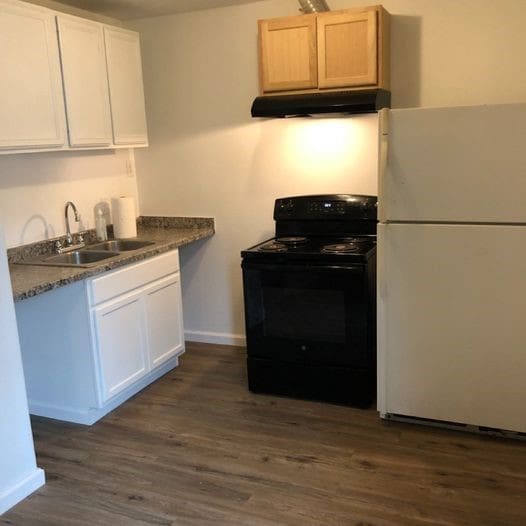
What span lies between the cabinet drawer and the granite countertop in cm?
5

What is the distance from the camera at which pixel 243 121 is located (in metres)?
3.91

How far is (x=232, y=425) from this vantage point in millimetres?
3104

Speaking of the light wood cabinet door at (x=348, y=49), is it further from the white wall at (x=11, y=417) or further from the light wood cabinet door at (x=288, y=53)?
the white wall at (x=11, y=417)

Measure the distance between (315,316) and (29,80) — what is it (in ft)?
6.30

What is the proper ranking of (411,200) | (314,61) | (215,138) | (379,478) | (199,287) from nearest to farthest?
(379,478) → (411,200) → (314,61) → (215,138) → (199,287)

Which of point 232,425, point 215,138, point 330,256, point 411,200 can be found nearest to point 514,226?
point 411,200

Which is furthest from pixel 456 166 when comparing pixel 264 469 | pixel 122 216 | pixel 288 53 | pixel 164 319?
pixel 122 216

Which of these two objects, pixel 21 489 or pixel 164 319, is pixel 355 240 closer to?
pixel 164 319

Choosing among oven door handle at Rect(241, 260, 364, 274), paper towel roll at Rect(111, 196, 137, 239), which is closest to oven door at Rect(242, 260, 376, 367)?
oven door handle at Rect(241, 260, 364, 274)

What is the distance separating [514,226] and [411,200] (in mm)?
467

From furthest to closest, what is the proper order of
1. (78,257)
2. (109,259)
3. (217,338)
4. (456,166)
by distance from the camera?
1. (217,338)
2. (78,257)
3. (109,259)
4. (456,166)

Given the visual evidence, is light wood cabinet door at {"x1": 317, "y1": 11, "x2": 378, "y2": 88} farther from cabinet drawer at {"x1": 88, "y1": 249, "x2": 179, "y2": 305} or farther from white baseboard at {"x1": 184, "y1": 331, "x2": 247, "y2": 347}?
white baseboard at {"x1": 184, "y1": 331, "x2": 247, "y2": 347}

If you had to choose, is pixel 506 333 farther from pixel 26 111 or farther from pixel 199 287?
pixel 26 111

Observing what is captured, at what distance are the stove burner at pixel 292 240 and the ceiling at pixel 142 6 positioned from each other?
1517 millimetres
